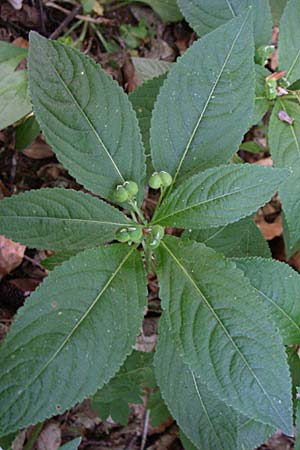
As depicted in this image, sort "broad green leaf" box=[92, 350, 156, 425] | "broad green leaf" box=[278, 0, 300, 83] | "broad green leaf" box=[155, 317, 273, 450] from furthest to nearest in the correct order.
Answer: "broad green leaf" box=[92, 350, 156, 425], "broad green leaf" box=[278, 0, 300, 83], "broad green leaf" box=[155, 317, 273, 450]

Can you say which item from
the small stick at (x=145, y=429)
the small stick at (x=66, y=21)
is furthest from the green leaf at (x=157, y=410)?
the small stick at (x=66, y=21)

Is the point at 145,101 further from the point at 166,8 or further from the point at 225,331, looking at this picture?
the point at 166,8

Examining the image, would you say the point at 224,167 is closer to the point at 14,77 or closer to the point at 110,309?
the point at 110,309

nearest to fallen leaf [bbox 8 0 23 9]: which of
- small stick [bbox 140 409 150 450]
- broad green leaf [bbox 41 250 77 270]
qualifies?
broad green leaf [bbox 41 250 77 270]

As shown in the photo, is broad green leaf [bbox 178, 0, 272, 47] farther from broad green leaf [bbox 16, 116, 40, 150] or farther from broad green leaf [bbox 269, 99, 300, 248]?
broad green leaf [bbox 16, 116, 40, 150]

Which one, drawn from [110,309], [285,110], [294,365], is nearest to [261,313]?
[110,309]

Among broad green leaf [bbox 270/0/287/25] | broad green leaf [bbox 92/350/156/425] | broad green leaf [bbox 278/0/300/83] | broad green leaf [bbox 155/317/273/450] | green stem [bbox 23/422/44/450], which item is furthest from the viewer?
broad green leaf [bbox 270/0/287/25]

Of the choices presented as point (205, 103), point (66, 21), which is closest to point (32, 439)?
point (205, 103)
